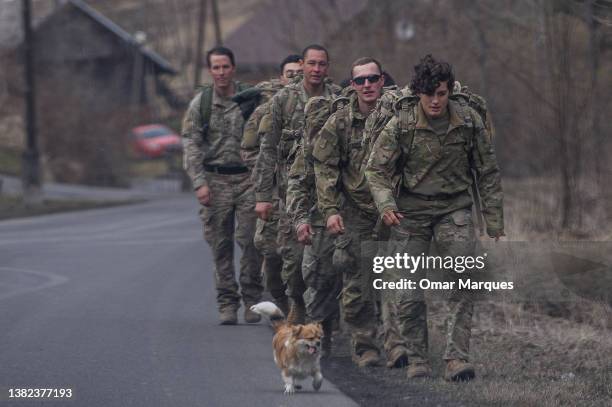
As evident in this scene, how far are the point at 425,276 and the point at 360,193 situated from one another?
85 centimetres

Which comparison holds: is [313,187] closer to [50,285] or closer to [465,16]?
[50,285]

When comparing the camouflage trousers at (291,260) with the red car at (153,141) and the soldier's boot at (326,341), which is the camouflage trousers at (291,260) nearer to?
the soldier's boot at (326,341)

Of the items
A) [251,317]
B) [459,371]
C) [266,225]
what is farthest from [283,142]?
[459,371]

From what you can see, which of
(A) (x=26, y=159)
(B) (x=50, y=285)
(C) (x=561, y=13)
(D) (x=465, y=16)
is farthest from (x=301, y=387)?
(A) (x=26, y=159)

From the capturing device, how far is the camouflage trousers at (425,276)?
7758 mm

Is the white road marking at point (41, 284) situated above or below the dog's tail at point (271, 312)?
below

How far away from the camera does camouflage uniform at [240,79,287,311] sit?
9.88 metres

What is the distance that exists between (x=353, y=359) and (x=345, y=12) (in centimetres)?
2124

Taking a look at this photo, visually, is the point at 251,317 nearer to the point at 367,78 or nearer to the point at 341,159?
the point at 341,159

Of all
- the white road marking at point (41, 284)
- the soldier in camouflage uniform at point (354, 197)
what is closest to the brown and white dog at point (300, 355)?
the soldier in camouflage uniform at point (354, 197)

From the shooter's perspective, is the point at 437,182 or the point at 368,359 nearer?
the point at 437,182

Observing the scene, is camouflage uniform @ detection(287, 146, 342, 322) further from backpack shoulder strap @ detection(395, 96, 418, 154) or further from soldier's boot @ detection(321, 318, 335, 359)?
backpack shoulder strap @ detection(395, 96, 418, 154)

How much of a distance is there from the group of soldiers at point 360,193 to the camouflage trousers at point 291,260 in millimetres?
11

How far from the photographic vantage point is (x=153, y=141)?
49438 millimetres
